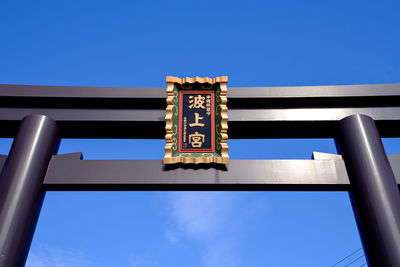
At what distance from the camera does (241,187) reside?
419 centimetres

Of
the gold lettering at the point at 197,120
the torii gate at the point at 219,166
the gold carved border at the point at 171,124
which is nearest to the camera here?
the torii gate at the point at 219,166

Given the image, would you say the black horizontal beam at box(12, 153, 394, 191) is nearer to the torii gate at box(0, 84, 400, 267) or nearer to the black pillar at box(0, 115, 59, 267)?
the torii gate at box(0, 84, 400, 267)

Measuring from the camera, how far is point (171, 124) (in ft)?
14.1

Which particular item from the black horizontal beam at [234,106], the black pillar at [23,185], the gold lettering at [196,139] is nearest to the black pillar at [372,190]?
the black horizontal beam at [234,106]

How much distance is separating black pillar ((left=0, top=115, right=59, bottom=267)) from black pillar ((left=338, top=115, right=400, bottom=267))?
3873 millimetres

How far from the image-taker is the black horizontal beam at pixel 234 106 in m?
4.68

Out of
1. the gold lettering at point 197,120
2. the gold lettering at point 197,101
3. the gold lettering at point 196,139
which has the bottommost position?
the gold lettering at point 196,139

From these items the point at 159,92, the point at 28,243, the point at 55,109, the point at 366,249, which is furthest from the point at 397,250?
the point at 55,109

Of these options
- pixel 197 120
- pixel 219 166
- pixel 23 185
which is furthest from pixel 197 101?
pixel 23 185

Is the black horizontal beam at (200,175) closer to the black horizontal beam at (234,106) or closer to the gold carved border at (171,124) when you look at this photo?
the gold carved border at (171,124)

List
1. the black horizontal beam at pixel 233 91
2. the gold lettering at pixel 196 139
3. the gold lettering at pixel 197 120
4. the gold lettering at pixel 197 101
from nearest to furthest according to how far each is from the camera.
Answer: the gold lettering at pixel 196 139 → the gold lettering at pixel 197 120 → the gold lettering at pixel 197 101 → the black horizontal beam at pixel 233 91

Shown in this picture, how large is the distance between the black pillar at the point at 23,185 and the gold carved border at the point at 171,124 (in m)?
1.60

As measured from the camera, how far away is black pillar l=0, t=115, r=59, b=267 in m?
3.44

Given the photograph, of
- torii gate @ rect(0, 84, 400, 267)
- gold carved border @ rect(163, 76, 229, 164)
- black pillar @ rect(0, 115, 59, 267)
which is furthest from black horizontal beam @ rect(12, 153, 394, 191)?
black pillar @ rect(0, 115, 59, 267)
